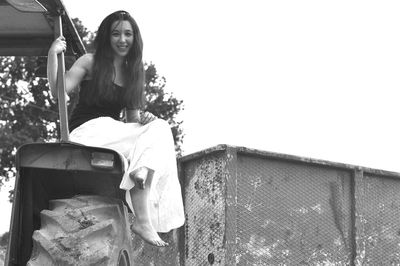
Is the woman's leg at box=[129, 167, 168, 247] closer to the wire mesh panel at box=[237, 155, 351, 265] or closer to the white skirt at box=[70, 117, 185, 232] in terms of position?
the white skirt at box=[70, 117, 185, 232]

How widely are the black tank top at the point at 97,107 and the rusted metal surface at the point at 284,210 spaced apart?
2.57 meters

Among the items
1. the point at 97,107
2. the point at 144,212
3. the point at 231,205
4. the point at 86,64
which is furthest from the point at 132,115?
the point at 231,205

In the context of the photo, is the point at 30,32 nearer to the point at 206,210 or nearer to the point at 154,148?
the point at 154,148

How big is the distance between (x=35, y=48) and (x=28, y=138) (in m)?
24.1

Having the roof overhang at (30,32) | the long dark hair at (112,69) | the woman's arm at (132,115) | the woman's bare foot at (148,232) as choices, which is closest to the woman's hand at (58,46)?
the roof overhang at (30,32)

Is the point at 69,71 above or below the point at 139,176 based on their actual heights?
above

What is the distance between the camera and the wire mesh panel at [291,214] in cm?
718

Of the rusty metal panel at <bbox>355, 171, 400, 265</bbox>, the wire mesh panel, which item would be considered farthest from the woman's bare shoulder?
the rusty metal panel at <bbox>355, 171, 400, 265</bbox>

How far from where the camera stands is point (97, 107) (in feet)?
14.9

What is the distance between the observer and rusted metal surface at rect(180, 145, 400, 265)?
7074 mm

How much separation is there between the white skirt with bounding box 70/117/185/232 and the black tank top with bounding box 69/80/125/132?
0.21 metres

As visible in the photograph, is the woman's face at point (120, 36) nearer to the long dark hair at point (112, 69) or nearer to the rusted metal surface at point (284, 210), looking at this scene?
the long dark hair at point (112, 69)

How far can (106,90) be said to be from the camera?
177 inches

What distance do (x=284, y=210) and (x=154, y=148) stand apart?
3.49m
